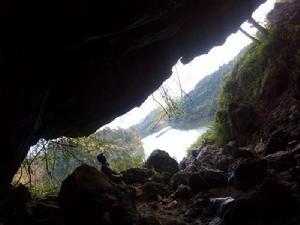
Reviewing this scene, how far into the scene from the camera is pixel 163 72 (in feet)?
30.3

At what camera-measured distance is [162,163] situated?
39.9 ft

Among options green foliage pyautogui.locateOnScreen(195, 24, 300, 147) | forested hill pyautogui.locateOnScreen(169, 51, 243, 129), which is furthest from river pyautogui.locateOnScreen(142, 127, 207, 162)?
green foliage pyautogui.locateOnScreen(195, 24, 300, 147)

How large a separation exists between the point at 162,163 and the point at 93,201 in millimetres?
6493

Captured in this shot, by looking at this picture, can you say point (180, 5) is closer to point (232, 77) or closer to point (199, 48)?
point (199, 48)

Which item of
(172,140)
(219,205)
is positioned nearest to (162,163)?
(219,205)

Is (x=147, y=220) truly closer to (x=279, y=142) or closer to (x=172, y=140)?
(x=279, y=142)

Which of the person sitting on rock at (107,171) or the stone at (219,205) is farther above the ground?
the person sitting on rock at (107,171)

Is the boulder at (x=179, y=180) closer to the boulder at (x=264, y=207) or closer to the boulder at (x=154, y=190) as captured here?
the boulder at (x=154, y=190)

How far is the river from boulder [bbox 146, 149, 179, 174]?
16.2m

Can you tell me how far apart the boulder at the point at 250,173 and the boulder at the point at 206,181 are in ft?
3.24

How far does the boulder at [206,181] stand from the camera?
8.24 m

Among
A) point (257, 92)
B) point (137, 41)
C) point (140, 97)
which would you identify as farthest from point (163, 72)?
point (257, 92)

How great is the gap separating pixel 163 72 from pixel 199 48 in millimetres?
1334

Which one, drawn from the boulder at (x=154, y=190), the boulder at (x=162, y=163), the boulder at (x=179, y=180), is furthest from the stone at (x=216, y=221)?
the boulder at (x=162, y=163)
